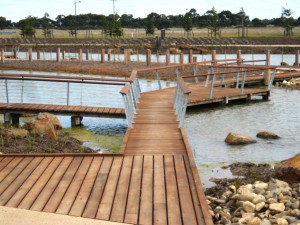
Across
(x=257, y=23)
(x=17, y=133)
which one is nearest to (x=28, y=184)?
(x=17, y=133)

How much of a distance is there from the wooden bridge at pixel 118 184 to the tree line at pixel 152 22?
82473 millimetres

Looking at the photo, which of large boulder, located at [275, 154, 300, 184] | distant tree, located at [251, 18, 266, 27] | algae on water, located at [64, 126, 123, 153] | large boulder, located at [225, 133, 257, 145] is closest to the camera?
large boulder, located at [275, 154, 300, 184]

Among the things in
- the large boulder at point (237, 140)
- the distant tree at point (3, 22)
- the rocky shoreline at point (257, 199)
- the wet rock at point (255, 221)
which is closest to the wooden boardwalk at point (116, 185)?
the rocky shoreline at point (257, 199)

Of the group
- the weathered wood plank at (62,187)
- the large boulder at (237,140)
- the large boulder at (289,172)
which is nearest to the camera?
the weathered wood plank at (62,187)

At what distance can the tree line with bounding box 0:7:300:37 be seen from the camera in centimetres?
9150

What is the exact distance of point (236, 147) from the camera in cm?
1329

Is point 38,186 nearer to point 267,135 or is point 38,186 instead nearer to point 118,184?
point 118,184

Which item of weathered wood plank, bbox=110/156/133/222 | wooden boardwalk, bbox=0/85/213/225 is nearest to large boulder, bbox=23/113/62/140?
wooden boardwalk, bbox=0/85/213/225

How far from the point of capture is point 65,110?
608 inches

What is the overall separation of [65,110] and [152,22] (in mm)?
80267

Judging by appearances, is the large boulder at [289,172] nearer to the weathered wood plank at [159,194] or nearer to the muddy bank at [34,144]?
the weathered wood plank at [159,194]

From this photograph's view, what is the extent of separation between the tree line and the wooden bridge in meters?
82.5

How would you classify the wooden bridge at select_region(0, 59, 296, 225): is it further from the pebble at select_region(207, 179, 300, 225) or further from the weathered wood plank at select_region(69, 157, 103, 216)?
the pebble at select_region(207, 179, 300, 225)

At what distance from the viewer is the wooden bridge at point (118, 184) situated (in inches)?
240
